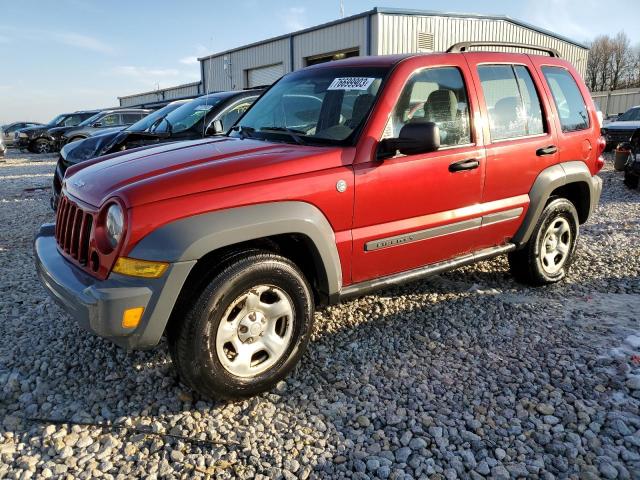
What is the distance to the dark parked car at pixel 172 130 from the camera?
6602 mm

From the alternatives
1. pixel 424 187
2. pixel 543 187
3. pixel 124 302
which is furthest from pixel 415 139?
pixel 124 302

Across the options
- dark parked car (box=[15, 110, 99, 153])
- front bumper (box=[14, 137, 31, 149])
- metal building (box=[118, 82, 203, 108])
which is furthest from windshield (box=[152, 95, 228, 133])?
metal building (box=[118, 82, 203, 108])

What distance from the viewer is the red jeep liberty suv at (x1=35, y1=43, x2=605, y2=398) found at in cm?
248

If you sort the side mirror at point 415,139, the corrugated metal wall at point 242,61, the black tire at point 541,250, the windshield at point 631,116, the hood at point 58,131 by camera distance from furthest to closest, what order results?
the corrugated metal wall at point 242,61
the hood at point 58,131
the windshield at point 631,116
the black tire at point 541,250
the side mirror at point 415,139

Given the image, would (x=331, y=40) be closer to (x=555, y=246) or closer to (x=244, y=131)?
(x=555, y=246)

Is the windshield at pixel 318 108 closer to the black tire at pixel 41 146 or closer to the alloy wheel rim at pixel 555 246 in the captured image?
the alloy wheel rim at pixel 555 246

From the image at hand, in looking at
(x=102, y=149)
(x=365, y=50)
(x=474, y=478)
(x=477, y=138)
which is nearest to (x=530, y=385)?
(x=474, y=478)

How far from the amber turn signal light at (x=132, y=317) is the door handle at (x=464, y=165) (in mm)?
2140

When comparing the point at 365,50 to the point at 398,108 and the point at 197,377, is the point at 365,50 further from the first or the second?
the point at 197,377

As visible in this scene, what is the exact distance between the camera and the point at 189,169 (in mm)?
2717

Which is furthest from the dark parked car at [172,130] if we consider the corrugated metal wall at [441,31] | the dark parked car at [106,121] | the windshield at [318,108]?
the corrugated metal wall at [441,31]

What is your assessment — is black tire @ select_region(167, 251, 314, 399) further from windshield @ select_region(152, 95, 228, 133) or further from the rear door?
windshield @ select_region(152, 95, 228, 133)

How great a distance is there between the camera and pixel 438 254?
354cm

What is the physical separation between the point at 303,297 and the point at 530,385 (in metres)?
1.41
